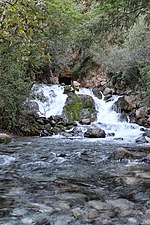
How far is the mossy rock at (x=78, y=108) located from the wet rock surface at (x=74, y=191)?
427 inches

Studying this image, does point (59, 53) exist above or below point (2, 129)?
above

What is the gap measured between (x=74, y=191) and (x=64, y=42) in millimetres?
19159

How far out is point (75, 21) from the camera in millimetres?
24406

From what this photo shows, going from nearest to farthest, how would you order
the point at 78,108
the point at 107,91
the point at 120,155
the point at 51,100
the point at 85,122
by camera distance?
the point at 120,155
the point at 85,122
the point at 78,108
the point at 51,100
the point at 107,91

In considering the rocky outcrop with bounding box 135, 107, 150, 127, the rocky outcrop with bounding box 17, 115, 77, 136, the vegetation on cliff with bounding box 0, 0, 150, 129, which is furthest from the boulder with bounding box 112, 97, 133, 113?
the rocky outcrop with bounding box 17, 115, 77, 136

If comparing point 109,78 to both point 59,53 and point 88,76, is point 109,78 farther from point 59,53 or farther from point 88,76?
point 59,53

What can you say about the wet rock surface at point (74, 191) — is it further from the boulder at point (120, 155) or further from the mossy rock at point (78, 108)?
the mossy rock at point (78, 108)

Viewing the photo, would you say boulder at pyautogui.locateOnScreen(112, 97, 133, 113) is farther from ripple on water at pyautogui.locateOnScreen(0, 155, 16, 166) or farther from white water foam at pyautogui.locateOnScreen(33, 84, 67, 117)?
ripple on water at pyautogui.locateOnScreen(0, 155, 16, 166)

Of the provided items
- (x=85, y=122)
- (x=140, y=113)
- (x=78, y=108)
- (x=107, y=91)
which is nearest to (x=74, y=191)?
(x=85, y=122)

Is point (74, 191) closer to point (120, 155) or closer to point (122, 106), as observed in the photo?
point (120, 155)

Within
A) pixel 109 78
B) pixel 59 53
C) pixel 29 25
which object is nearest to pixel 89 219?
pixel 29 25

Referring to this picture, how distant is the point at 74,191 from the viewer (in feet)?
14.9

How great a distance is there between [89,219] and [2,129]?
423 inches

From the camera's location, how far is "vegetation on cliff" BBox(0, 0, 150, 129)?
4.79 meters
